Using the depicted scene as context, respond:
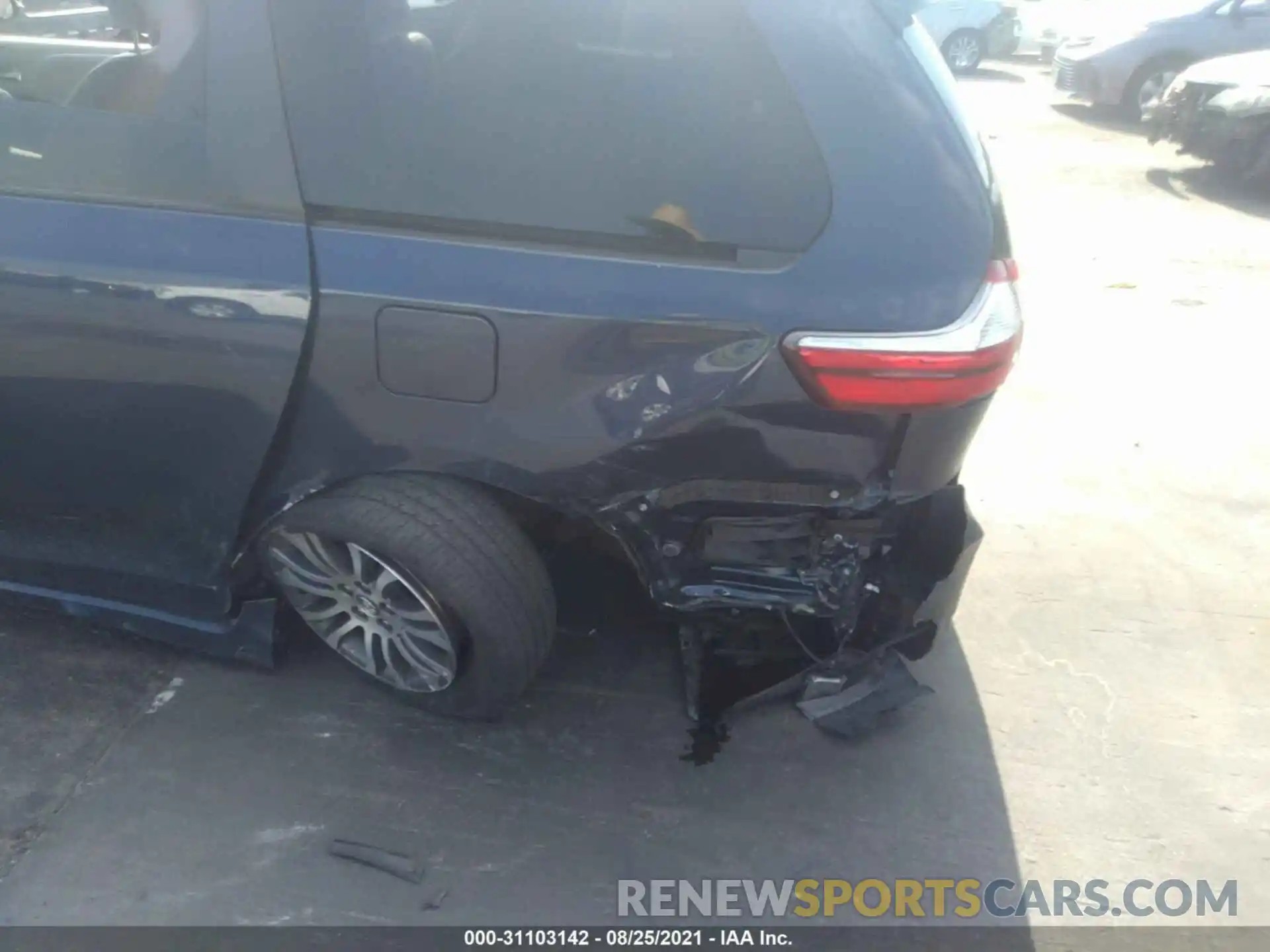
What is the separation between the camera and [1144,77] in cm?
1125

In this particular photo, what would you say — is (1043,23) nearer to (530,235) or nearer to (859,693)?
(859,693)

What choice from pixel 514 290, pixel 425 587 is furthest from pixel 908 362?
pixel 425 587

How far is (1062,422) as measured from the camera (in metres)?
4.39

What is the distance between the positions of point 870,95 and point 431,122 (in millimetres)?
902

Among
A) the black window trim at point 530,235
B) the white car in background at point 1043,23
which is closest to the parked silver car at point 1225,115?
the black window trim at point 530,235

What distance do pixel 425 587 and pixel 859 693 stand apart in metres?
1.17

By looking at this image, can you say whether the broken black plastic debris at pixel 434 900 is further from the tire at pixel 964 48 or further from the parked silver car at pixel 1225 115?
the tire at pixel 964 48

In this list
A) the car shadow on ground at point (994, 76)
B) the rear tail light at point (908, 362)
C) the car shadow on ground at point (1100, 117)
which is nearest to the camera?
the rear tail light at point (908, 362)

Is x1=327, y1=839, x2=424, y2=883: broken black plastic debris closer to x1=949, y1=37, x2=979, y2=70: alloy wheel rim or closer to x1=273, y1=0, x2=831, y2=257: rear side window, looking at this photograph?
x1=273, y1=0, x2=831, y2=257: rear side window

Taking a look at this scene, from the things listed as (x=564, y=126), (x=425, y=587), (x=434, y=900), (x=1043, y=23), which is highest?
(x=564, y=126)

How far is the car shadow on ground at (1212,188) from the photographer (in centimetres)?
A: 815

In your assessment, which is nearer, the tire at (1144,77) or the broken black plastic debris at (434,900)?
the broken black plastic debris at (434,900)

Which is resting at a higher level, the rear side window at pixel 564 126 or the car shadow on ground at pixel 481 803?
the rear side window at pixel 564 126

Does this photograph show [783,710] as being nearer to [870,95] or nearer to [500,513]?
[500,513]
